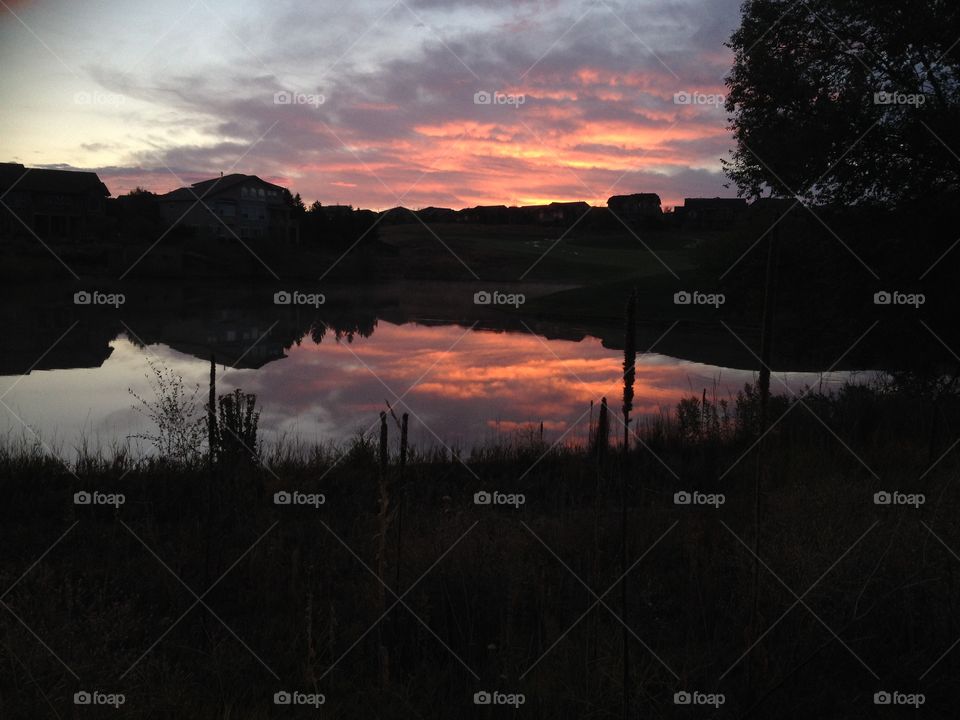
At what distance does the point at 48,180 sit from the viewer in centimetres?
5409

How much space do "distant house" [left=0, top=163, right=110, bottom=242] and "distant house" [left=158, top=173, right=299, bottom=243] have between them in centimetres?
588

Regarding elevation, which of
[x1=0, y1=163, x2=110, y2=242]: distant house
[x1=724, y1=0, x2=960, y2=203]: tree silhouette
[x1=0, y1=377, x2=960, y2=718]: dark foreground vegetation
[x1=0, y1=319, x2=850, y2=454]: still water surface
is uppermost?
[x1=0, y1=163, x2=110, y2=242]: distant house

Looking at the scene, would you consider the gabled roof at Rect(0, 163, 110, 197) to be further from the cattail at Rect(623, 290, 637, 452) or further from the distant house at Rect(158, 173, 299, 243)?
the cattail at Rect(623, 290, 637, 452)

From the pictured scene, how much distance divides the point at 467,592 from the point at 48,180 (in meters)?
61.3

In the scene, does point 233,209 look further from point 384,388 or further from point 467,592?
point 467,592

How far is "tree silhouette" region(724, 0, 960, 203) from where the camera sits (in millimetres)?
13039

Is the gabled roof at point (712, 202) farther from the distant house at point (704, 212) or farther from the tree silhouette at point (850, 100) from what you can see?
the tree silhouette at point (850, 100)

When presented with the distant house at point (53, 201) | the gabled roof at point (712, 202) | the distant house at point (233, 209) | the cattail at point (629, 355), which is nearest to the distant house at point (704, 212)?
the gabled roof at point (712, 202)

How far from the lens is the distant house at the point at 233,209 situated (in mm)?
56750

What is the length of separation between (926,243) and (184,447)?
13.3 meters

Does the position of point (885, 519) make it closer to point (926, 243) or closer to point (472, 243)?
point (926, 243)

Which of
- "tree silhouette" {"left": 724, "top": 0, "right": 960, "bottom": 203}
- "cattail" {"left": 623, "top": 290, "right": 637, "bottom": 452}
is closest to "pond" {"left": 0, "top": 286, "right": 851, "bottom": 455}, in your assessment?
A: "tree silhouette" {"left": 724, "top": 0, "right": 960, "bottom": 203}

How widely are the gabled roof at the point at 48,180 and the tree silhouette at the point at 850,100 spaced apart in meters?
53.7

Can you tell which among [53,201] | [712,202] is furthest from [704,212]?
[53,201]
